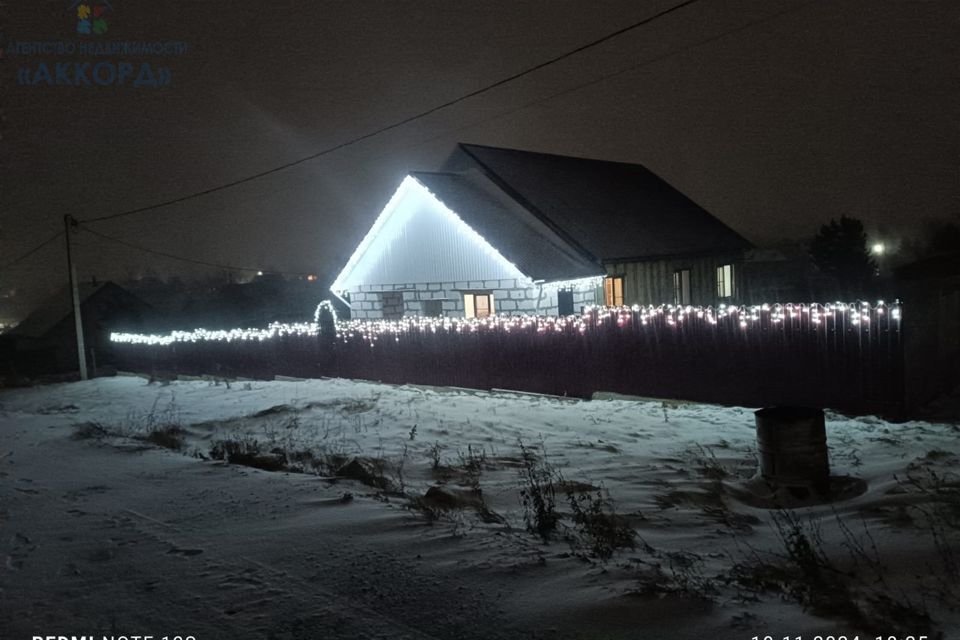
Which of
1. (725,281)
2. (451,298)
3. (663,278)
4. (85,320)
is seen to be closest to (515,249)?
(451,298)

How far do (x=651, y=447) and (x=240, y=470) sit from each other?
5.86 metres

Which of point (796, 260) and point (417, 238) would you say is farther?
point (796, 260)

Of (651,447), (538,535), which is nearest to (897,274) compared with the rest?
(651,447)

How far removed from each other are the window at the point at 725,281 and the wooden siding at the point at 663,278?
0.71 meters

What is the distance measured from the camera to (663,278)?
23.8 m

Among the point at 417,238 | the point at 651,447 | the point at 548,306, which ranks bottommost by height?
the point at 651,447

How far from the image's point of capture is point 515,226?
69.8ft

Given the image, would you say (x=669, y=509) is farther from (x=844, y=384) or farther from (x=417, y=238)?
(x=417, y=238)

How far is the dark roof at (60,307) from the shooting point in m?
50.4

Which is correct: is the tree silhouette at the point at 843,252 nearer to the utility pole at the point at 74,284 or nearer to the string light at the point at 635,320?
the string light at the point at 635,320

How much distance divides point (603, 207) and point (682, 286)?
A: 169 inches

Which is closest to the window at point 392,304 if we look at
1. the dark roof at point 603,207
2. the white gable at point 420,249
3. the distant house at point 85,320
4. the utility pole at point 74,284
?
the white gable at point 420,249

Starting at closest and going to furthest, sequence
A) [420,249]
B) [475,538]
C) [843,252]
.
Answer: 1. [475,538]
2. [420,249]
3. [843,252]

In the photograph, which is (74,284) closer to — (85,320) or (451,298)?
(451,298)
